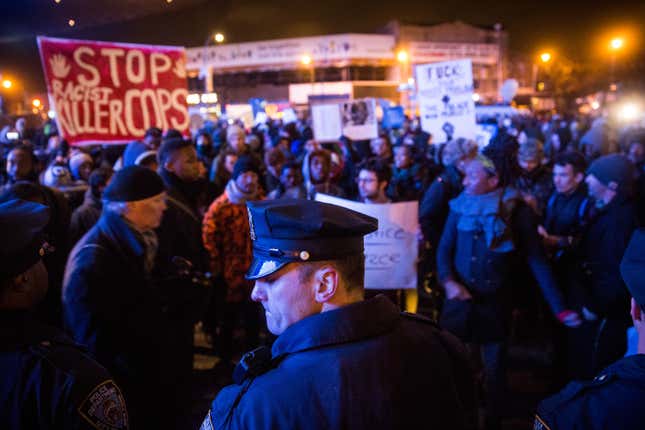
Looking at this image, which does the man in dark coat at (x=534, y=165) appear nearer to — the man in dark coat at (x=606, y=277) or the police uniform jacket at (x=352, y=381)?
the man in dark coat at (x=606, y=277)

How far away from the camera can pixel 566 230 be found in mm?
4812

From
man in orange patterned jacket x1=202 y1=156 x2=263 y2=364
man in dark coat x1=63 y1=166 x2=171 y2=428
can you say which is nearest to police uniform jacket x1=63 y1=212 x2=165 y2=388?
man in dark coat x1=63 y1=166 x2=171 y2=428

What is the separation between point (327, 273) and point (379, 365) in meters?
0.33

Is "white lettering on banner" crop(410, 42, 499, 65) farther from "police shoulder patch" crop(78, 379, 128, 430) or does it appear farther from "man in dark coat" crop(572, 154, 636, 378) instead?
"police shoulder patch" crop(78, 379, 128, 430)

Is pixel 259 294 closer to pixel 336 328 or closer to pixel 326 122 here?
pixel 336 328

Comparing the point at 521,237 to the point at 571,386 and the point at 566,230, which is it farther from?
the point at 571,386

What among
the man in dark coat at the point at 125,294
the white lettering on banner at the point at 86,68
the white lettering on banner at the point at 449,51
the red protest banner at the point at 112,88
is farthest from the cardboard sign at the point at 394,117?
the white lettering on banner at the point at 449,51

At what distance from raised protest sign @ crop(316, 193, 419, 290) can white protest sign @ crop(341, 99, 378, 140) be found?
17.7 feet

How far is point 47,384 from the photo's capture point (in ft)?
5.20

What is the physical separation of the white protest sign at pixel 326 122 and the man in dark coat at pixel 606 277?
5.72 metres

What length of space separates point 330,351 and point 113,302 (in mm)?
2007

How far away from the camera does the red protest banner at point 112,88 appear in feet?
18.2

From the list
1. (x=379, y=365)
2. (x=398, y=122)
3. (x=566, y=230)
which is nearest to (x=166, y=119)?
(x=566, y=230)

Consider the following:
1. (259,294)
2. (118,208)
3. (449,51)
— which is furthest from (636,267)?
(449,51)
